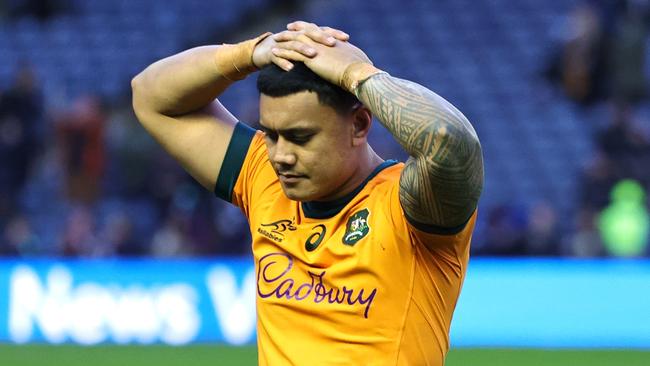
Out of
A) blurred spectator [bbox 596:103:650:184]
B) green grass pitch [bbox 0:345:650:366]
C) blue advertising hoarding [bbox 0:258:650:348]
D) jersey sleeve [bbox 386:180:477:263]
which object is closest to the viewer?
jersey sleeve [bbox 386:180:477:263]

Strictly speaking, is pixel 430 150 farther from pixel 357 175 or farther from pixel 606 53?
pixel 606 53

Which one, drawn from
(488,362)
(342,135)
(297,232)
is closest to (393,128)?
(342,135)

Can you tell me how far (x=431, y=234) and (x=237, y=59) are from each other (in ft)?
2.91

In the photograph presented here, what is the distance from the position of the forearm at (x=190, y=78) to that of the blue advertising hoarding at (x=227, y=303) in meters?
7.56

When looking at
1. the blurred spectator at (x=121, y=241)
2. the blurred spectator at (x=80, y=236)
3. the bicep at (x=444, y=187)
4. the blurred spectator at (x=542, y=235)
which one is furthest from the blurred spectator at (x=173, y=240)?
the bicep at (x=444, y=187)

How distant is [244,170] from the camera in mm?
4070

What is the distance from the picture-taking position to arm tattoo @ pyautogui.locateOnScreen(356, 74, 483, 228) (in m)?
3.36

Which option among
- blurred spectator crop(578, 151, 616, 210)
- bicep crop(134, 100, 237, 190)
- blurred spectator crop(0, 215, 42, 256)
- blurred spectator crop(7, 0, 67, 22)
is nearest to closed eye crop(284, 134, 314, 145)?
bicep crop(134, 100, 237, 190)

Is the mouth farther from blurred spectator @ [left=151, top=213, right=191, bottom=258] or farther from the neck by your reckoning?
blurred spectator @ [left=151, top=213, right=191, bottom=258]

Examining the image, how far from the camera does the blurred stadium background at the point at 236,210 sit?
38.1ft

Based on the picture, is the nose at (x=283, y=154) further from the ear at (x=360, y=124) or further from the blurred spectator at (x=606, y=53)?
the blurred spectator at (x=606, y=53)

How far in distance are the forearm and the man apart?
0.12m

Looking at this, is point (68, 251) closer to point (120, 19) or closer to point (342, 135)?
point (120, 19)

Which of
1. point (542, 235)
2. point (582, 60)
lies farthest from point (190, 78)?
point (582, 60)
